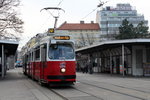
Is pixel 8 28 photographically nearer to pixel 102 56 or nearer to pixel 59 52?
pixel 102 56

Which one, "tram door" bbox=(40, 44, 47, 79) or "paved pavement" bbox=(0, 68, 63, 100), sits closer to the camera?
Result: "paved pavement" bbox=(0, 68, 63, 100)

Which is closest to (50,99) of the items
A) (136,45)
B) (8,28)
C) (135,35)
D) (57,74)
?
(57,74)

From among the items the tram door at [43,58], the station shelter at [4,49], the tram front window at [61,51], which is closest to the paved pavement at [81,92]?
the tram door at [43,58]

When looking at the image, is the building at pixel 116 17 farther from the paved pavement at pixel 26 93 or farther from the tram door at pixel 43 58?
the tram door at pixel 43 58

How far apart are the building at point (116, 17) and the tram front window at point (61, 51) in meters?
111

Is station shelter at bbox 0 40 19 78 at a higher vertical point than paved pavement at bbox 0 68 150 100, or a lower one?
higher

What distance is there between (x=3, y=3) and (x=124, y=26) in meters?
51.7

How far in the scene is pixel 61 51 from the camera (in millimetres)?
15273

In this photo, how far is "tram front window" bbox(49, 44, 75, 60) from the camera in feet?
49.8

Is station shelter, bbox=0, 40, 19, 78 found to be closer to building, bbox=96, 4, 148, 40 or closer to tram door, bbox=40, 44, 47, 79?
tram door, bbox=40, 44, 47, 79

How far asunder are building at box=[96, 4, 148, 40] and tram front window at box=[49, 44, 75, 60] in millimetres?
110974

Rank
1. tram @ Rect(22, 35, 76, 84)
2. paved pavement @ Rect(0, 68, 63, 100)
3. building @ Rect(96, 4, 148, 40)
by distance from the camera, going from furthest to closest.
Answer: building @ Rect(96, 4, 148, 40), tram @ Rect(22, 35, 76, 84), paved pavement @ Rect(0, 68, 63, 100)

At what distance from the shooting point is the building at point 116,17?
128750 mm

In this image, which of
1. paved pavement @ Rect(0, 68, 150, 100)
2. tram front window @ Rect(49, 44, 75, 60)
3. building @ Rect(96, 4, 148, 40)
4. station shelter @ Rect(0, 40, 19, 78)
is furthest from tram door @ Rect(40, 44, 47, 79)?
building @ Rect(96, 4, 148, 40)
